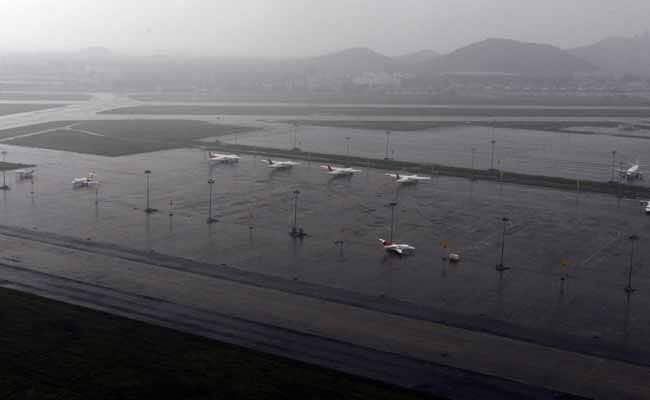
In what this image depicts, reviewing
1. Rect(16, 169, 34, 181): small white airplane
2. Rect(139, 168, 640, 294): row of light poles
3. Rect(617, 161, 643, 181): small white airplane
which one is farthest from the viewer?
Rect(617, 161, 643, 181): small white airplane

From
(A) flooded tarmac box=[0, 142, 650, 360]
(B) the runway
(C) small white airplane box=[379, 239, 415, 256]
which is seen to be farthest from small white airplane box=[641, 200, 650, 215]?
(B) the runway

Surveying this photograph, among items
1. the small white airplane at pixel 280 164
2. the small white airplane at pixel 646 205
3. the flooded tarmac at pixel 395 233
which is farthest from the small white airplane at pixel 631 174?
the small white airplane at pixel 280 164

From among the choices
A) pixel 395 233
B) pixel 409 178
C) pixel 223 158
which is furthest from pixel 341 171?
pixel 395 233

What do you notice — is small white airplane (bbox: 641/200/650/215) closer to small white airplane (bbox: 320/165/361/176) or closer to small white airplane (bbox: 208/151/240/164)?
small white airplane (bbox: 320/165/361/176)

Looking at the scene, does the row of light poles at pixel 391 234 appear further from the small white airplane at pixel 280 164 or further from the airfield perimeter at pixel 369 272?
the small white airplane at pixel 280 164

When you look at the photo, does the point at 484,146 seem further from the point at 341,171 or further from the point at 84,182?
the point at 84,182

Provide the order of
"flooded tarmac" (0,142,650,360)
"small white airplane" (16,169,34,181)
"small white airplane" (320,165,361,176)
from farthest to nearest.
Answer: "small white airplane" (320,165,361,176) < "small white airplane" (16,169,34,181) < "flooded tarmac" (0,142,650,360)

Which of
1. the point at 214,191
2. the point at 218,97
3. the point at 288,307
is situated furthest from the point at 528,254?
the point at 218,97
